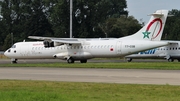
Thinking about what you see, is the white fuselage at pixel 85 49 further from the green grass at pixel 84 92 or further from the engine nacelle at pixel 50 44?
the green grass at pixel 84 92

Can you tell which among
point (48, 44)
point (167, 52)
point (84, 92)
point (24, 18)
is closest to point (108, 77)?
point (84, 92)

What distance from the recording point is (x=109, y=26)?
12150cm

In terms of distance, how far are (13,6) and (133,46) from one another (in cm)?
6510

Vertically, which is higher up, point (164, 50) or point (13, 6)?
point (13, 6)

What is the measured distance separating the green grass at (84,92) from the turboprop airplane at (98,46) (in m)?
31.4

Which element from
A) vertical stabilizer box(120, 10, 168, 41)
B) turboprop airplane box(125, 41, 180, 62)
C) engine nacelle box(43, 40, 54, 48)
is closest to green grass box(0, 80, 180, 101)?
→ engine nacelle box(43, 40, 54, 48)

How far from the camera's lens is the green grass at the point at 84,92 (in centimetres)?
1573

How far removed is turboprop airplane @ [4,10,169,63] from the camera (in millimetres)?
52281

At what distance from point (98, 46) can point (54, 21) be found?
55.8 metres

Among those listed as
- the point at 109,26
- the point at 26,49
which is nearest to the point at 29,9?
the point at 109,26

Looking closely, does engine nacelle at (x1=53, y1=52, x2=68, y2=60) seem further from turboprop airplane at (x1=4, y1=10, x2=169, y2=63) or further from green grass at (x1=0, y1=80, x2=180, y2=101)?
green grass at (x1=0, y1=80, x2=180, y2=101)

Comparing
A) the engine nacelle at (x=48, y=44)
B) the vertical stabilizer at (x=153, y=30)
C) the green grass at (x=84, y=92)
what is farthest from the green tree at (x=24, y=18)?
the green grass at (x=84, y=92)

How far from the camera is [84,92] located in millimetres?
17891

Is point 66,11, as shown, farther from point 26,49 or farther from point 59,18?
point 26,49
